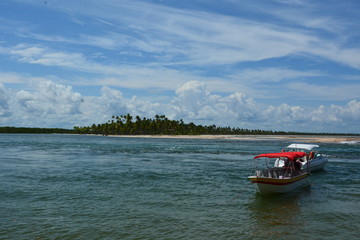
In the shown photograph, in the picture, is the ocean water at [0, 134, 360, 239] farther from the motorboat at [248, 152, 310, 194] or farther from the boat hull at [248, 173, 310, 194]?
the motorboat at [248, 152, 310, 194]

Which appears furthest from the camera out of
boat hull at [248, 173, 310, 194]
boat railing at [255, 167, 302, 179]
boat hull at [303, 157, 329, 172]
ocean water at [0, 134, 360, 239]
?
boat hull at [303, 157, 329, 172]

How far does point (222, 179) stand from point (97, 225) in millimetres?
17464

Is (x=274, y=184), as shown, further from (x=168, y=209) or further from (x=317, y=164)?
(x=317, y=164)

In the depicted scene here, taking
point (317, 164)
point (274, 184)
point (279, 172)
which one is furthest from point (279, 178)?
point (317, 164)

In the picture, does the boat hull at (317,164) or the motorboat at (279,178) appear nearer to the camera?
the motorboat at (279,178)

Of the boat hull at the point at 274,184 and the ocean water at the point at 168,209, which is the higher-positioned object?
the boat hull at the point at 274,184

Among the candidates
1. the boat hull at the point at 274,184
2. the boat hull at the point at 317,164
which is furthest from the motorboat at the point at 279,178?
the boat hull at the point at 317,164

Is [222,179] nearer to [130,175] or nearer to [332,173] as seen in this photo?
[130,175]

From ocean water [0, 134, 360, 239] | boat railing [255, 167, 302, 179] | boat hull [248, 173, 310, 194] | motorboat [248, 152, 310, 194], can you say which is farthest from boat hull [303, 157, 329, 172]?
boat hull [248, 173, 310, 194]

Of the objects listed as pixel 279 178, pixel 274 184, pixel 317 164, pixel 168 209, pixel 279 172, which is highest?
pixel 279 178

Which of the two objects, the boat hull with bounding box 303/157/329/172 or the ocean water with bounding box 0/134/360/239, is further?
the boat hull with bounding box 303/157/329/172

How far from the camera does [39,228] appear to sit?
1554 cm

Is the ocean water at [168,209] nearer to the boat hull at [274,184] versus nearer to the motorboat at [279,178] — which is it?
the boat hull at [274,184]

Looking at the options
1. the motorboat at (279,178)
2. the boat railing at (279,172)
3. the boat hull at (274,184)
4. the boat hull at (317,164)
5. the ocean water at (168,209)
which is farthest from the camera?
the boat hull at (317,164)
